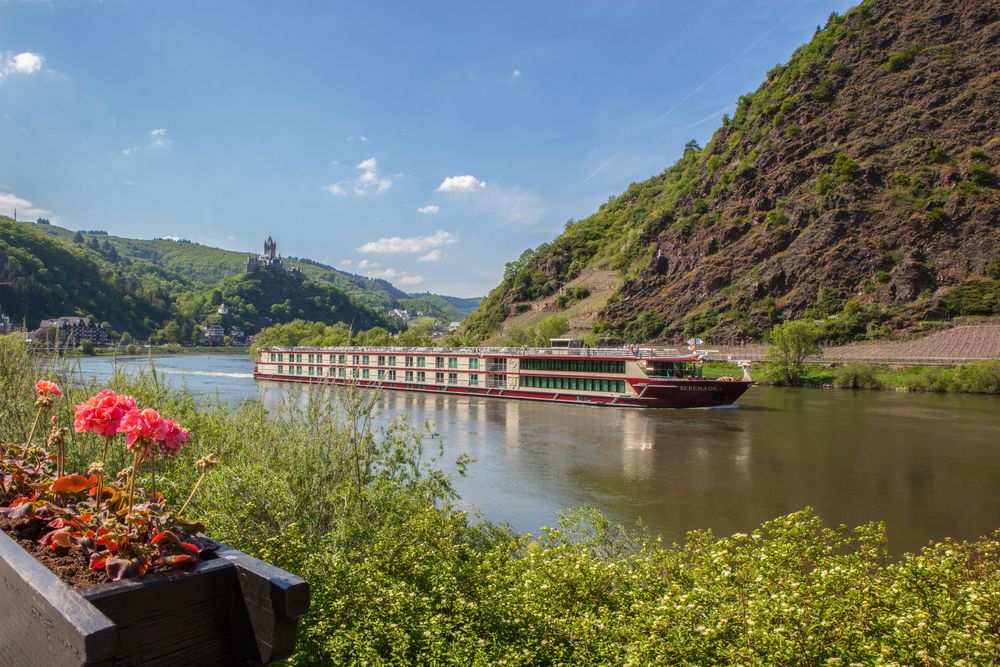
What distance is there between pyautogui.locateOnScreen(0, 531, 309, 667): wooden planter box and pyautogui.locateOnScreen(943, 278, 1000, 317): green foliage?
92279 mm

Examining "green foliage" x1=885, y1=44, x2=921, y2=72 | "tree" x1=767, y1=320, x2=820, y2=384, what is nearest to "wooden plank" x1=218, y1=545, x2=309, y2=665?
"tree" x1=767, y1=320, x2=820, y2=384

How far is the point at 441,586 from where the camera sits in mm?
6965

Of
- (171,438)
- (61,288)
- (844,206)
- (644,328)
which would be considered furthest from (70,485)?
(61,288)

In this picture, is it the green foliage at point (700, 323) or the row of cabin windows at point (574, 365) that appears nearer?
the row of cabin windows at point (574, 365)

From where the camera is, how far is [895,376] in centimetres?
6153

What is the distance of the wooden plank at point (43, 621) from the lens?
234 cm

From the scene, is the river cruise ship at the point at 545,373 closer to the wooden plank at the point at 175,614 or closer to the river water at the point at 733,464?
the river water at the point at 733,464

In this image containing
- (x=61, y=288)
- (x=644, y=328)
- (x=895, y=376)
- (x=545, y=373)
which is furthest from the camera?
(x=61, y=288)

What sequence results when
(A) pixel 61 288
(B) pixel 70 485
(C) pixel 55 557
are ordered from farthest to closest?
(A) pixel 61 288 → (B) pixel 70 485 → (C) pixel 55 557

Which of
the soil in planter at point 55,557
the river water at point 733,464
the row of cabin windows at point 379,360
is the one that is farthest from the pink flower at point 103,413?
the row of cabin windows at point 379,360

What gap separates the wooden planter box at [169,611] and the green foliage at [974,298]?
9228 cm

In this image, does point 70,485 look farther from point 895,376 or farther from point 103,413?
point 895,376

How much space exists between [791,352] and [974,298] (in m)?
28.8

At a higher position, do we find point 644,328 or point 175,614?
point 644,328
